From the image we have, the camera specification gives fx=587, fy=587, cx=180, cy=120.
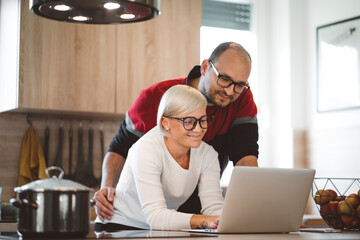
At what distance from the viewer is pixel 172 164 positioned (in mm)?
2049

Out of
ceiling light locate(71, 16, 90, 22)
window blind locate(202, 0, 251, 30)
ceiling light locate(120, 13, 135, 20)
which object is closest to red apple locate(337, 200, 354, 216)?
ceiling light locate(120, 13, 135, 20)

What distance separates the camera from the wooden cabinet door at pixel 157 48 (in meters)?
3.69

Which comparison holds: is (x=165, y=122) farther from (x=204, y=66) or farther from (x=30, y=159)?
(x=30, y=159)

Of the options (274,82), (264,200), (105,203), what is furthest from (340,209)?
(274,82)

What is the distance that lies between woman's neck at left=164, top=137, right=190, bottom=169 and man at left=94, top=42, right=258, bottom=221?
0.89ft

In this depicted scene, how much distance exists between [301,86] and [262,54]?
43 centimetres

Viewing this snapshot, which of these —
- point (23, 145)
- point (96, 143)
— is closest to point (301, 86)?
point (96, 143)

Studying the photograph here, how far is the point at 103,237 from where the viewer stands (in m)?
1.45

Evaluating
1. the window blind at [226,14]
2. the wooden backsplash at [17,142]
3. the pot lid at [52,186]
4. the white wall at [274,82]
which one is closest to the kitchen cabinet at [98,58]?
the wooden backsplash at [17,142]

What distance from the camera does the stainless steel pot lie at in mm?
1350

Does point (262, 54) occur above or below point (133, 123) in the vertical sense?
above

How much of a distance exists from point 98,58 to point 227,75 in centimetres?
153

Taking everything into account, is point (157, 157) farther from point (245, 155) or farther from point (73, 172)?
point (73, 172)

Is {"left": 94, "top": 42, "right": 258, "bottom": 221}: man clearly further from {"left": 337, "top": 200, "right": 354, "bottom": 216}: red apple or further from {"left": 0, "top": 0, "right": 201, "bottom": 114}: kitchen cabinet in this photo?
{"left": 0, "top": 0, "right": 201, "bottom": 114}: kitchen cabinet
